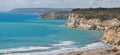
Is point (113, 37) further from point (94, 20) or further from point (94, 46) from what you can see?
point (94, 20)

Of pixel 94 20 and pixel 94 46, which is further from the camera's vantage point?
pixel 94 20

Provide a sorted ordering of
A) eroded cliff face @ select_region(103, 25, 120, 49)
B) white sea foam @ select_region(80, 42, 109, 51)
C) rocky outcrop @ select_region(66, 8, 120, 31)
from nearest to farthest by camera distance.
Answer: white sea foam @ select_region(80, 42, 109, 51)
eroded cliff face @ select_region(103, 25, 120, 49)
rocky outcrop @ select_region(66, 8, 120, 31)

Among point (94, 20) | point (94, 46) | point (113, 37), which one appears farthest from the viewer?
point (94, 20)

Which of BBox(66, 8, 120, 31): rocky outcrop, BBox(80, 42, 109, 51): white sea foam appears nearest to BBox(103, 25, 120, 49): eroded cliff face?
BBox(80, 42, 109, 51): white sea foam

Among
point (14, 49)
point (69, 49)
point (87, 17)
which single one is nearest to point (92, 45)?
point (69, 49)

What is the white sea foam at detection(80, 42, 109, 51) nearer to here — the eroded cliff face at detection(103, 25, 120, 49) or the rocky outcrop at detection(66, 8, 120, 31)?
the eroded cliff face at detection(103, 25, 120, 49)

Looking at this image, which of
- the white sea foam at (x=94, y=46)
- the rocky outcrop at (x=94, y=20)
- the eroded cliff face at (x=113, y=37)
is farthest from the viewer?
the rocky outcrop at (x=94, y=20)

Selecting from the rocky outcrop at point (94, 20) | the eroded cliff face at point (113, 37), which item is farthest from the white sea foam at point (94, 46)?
the rocky outcrop at point (94, 20)

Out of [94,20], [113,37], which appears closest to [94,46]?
[113,37]

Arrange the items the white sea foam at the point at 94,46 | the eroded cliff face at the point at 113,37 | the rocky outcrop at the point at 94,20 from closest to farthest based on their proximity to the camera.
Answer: the white sea foam at the point at 94,46, the eroded cliff face at the point at 113,37, the rocky outcrop at the point at 94,20

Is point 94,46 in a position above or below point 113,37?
below

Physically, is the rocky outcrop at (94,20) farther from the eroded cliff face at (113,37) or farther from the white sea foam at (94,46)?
the white sea foam at (94,46)
